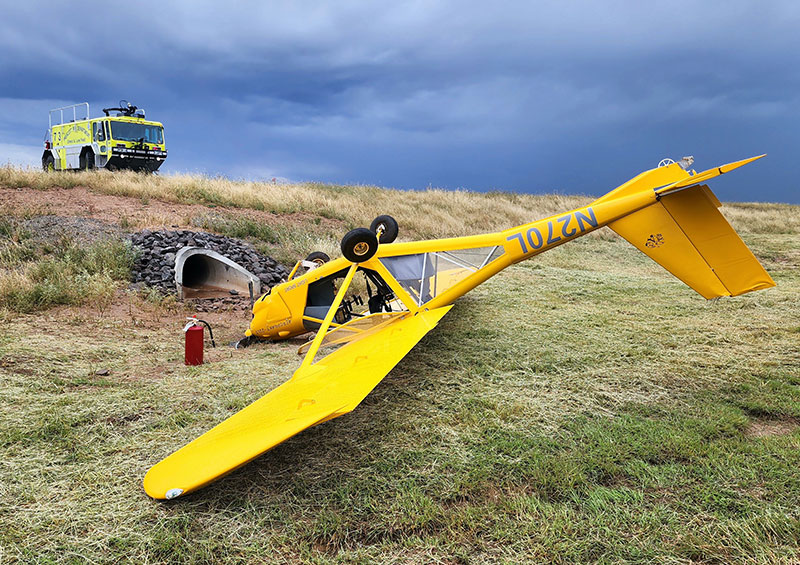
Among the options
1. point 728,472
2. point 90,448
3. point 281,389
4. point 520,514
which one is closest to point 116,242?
point 90,448

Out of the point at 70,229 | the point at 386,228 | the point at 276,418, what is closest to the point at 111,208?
the point at 70,229

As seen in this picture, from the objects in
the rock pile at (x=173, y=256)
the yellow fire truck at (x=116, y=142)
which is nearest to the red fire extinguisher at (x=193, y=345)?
the rock pile at (x=173, y=256)

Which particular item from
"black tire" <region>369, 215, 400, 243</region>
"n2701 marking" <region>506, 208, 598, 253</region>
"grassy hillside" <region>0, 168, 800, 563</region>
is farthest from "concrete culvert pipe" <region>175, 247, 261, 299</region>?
"n2701 marking" <region>506, 208, 598, 253</region>

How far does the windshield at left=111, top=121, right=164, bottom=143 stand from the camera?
20766mm

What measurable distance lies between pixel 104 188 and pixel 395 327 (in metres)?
14.0

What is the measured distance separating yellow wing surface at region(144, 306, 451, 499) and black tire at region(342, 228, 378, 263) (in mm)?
1298

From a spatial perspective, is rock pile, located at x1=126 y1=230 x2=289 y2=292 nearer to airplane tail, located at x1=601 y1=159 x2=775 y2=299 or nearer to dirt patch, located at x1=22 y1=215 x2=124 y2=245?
dirt patch, located at x1=22 y1=215 x2=124 y2=245

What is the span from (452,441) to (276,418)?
4.86 feet

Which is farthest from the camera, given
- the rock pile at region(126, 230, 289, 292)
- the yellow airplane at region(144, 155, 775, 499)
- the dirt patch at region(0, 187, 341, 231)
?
the dirt patch at region(0, 187, 341, 231)

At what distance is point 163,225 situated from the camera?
1312 cm

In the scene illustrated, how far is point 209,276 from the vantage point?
39.2ft

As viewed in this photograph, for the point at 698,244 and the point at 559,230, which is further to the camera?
the point at 559,230

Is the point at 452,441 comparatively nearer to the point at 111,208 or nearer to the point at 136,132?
the point at 111,208

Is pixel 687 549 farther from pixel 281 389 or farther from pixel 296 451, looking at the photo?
pixel 281 389
